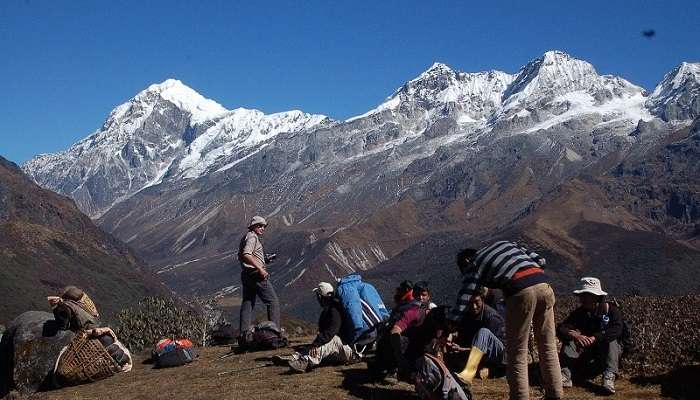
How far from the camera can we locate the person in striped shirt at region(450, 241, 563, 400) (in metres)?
10.3

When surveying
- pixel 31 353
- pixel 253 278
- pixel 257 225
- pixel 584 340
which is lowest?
pixel 31 353

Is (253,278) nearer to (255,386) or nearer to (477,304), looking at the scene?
(255,386)

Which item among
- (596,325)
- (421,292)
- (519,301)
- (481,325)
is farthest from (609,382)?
(421,292)

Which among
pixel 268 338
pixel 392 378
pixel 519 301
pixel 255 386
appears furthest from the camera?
pixel 268 338

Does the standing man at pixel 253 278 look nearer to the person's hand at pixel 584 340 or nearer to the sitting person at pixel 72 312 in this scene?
the sitting person at pixel 72 312

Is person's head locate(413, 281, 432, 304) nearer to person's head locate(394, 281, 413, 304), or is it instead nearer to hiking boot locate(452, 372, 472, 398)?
person's head locate(394, 281, 413, 304)

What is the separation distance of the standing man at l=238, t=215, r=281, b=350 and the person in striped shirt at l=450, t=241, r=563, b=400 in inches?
290

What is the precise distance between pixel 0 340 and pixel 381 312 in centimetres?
930

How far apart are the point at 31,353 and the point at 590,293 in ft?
38.2

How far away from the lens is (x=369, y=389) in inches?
498

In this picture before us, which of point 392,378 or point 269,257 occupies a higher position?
point 269,257

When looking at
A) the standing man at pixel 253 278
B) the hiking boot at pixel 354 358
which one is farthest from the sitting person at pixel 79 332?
the hiking boot at pixel 354 358

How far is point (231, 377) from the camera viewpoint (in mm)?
15109

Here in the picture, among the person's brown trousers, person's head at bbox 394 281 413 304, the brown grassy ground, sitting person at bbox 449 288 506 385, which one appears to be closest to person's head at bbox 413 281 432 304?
person's head at bbox 394 281 413 304
